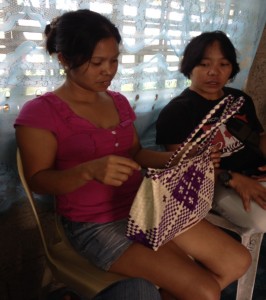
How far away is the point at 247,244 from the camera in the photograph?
1.30m

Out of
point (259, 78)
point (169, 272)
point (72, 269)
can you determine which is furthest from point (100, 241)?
point (259, 78)

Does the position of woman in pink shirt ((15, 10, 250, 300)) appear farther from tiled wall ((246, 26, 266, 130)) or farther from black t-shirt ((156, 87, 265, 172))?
tiled wall ((246, 26, 266, 130))

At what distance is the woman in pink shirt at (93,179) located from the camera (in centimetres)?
99

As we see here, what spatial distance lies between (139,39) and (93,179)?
78 cm

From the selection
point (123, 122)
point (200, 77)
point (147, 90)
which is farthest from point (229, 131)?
point (123, 122)

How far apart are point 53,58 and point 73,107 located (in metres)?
0.24

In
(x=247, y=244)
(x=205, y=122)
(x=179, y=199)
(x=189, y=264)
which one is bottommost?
(x=247, y=244)

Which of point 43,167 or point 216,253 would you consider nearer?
point 43,167

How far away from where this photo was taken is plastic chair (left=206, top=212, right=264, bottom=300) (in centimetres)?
128

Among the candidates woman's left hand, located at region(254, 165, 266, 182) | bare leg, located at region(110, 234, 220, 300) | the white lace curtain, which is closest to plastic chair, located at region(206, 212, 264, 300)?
woman's left hand, located at region(254, 165, 266, 182)

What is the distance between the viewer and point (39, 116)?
1.01 meters

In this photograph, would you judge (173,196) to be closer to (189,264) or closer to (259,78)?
(189,264)

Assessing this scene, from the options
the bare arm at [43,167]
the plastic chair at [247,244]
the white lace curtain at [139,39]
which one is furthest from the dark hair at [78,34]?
the plastic chair at [247,244]

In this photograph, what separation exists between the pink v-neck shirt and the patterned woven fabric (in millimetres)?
211
